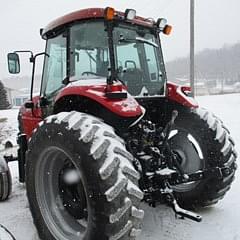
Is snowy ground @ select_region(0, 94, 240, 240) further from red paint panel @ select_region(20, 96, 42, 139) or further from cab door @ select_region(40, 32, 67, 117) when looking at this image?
cab door @ select_region(40, 32, 67, 117)

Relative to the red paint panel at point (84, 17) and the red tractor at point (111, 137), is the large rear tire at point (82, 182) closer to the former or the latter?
the red tractor at point (111, 137)

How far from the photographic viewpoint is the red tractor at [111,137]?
3.12m

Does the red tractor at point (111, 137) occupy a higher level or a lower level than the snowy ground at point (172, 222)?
higher

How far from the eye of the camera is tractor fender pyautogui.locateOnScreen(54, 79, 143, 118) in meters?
3.37

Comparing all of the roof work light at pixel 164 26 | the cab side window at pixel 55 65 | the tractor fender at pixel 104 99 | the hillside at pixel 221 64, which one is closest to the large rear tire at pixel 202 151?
the roof work light at pixel 164 26

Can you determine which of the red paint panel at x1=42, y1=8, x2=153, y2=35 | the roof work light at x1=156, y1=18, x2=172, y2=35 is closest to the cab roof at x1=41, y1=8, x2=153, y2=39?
the red paint panel at x1=42, y1=8, x2=153, y2=35

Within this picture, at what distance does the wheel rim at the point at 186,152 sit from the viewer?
16.0 ft

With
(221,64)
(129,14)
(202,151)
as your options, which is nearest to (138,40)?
(129,14)

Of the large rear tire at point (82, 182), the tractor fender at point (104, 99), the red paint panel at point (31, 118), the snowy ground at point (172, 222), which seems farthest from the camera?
the red paint panel at point (31, 118)

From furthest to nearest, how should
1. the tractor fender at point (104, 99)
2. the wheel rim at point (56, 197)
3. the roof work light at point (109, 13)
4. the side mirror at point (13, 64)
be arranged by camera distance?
the side mirror at point (13, 64), the wheel rim at point (56, 197), the roof work light at point (109, 13), the tractor fender at point (104, 99)

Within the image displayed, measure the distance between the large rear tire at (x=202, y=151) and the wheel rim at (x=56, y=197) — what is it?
1.56m

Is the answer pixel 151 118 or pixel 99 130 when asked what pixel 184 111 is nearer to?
pixel 151 118

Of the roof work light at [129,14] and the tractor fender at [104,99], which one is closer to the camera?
the tractor fender at [104,99]

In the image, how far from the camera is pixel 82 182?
3383 millimetres
